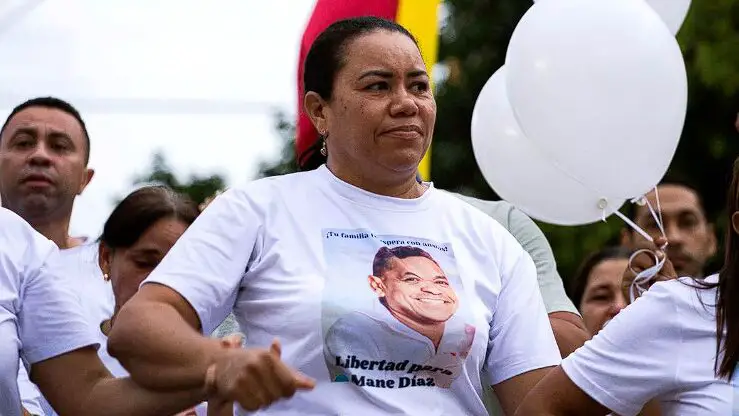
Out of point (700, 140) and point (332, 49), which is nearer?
point (332, 49)

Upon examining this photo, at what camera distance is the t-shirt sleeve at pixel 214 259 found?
121 inches

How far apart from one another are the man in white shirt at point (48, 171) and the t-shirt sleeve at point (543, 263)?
146cm

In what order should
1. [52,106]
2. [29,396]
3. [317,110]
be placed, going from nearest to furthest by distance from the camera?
[317,110]
[29,396]
[52,106]

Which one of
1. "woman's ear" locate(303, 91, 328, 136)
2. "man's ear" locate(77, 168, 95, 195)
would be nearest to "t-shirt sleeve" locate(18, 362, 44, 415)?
"man's ear" locate(77, 168, 95, 195)

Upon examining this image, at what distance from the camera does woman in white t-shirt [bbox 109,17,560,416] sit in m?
3.09

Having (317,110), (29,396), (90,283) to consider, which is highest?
(317,110)

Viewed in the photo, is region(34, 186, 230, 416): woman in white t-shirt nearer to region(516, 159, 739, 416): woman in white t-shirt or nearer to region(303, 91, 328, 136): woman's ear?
region(303, 91, 328, 136): woman's ear

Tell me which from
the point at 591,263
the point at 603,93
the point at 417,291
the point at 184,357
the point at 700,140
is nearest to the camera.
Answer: the point at 184,357

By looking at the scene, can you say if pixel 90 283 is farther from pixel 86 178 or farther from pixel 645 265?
pixel 645 265

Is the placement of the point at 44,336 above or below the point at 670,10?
below

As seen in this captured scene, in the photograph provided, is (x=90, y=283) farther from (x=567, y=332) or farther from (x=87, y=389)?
(x=567, y=332)

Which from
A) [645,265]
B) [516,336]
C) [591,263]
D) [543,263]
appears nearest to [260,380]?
[516,336]

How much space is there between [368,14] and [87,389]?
2.01 meters

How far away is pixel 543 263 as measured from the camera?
13.6ft
